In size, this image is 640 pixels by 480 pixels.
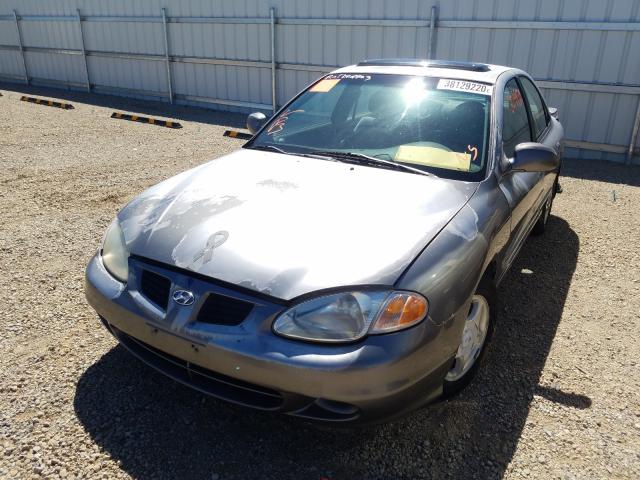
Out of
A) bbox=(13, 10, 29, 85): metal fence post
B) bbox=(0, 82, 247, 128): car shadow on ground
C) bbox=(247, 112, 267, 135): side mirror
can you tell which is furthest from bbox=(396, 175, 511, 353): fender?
bbox=(13, 10, 29, 85): metal fence post

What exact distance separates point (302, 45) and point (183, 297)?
9.49 meters

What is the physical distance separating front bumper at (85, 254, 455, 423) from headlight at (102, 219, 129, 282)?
216 mm

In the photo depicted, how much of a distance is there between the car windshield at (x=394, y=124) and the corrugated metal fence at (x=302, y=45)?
19.1 ft

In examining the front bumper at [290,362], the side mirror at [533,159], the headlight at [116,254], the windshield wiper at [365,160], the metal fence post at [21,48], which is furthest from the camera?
the metal fence post at [21,48]

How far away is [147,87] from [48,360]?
1208 cm

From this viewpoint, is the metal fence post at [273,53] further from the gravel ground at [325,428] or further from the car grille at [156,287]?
the car grille at [156,287]

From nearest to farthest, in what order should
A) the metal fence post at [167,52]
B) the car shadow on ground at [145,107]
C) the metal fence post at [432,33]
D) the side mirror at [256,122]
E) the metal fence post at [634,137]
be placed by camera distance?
the side mirror at [256,122], the metal fence post at [634,137], the metal fence post at [432,33], the car shadow on ground at [145,107], the metal fence post at [167,52]

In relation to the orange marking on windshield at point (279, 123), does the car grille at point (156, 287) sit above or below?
below

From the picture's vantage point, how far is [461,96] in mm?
3307

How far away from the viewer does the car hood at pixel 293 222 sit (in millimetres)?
2123

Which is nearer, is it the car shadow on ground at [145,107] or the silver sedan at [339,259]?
the silver sedan at [339,259]

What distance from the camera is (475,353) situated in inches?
110

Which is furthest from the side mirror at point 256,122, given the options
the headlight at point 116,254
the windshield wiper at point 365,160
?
the headlight at point 116,254

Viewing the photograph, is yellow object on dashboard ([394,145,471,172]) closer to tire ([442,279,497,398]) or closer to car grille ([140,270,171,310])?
tire ([442,279,497,398])
